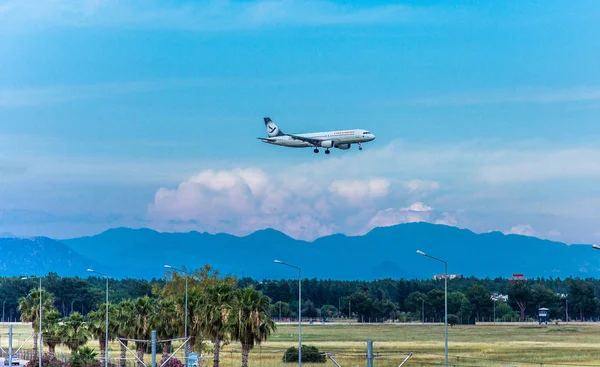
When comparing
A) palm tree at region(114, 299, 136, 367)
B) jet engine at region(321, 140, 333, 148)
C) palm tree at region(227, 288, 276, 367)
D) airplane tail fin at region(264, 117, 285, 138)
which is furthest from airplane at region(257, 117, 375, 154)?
palm tree at region(227, 288, 276, 367)

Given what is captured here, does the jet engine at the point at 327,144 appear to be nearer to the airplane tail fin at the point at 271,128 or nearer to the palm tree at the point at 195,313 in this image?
the airplane tail fin at the point at 271,128

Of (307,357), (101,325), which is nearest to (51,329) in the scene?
(101,325)

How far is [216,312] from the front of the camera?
90125 millimetres

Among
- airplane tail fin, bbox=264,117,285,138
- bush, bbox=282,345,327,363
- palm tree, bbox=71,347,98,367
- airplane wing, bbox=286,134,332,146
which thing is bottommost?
bush, bbox=282,345,327,363

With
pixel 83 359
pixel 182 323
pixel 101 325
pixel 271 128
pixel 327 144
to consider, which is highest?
pixel 271 128

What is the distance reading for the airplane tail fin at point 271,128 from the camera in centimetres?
17825

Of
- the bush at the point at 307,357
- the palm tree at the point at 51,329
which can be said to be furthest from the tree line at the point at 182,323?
the bush at the point at 307,357

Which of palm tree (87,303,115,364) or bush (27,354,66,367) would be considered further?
bush (27,354,66,367)

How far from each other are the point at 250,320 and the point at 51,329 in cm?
4019

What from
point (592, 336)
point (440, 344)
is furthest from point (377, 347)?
point (592, 336)

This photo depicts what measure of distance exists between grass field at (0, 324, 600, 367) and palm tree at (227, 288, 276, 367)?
2501 centimetres

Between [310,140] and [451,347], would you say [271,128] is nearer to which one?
[310,140]

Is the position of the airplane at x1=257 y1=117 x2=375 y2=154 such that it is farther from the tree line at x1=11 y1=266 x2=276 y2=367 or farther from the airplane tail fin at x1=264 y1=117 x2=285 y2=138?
the tree line at x1=11 y1=266 x2=276 y2=367

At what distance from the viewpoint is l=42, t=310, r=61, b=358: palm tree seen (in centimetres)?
11512
